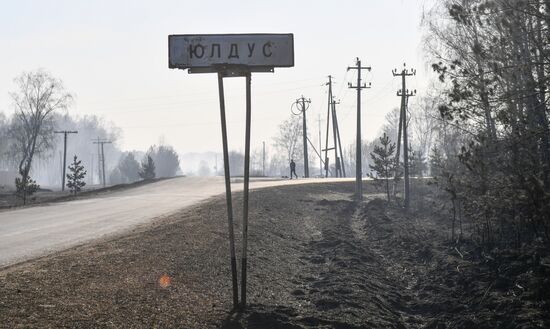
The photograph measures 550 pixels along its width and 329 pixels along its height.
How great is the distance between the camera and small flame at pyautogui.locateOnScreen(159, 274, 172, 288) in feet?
26.4

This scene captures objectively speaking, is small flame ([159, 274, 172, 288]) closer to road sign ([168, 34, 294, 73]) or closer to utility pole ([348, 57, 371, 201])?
road sign ([168, 34, 294, 73])

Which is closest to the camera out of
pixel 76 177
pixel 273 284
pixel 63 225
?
pixel 273 284

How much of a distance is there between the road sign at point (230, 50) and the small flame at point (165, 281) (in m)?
2.96

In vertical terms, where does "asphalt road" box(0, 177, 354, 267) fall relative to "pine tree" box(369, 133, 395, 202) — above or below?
below

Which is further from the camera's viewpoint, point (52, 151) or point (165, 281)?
point (52, 151)

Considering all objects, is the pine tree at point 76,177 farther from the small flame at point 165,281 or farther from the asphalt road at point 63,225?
the small flame at point 165,281

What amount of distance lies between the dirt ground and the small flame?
0.02 metres

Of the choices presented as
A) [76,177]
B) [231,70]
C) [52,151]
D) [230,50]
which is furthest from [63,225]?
[52,151]

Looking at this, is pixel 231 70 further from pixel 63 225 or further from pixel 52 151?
pixel 52 151

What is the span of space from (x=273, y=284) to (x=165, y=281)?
2.10m

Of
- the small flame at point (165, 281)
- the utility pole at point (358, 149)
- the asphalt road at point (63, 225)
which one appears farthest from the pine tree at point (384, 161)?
the small flame at point (165, 281)

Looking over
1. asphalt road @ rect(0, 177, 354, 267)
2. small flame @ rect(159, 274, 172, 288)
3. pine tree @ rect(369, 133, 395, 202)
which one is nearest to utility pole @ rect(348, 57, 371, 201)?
pine tree @ rect(369, 133, 395, 202)

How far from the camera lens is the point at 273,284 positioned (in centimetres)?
969

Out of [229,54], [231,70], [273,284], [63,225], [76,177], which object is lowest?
[273,284]
